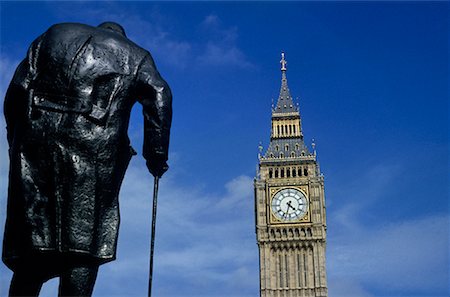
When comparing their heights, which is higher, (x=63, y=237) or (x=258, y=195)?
(x=258, y=195)

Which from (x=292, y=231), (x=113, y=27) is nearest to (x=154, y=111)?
(x=113, y=27)

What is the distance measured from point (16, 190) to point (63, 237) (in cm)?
60

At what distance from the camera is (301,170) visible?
65500mm

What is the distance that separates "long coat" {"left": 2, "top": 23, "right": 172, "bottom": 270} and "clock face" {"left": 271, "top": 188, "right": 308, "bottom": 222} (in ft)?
189

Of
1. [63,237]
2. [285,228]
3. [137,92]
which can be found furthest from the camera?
[285,228]

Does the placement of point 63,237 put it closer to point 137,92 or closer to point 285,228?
point 137,92

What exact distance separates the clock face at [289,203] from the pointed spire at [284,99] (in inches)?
322

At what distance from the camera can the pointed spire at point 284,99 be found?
6931 cm

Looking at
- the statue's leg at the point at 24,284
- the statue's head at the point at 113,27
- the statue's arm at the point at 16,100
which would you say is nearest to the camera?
the statue's leg at the point at 24,284

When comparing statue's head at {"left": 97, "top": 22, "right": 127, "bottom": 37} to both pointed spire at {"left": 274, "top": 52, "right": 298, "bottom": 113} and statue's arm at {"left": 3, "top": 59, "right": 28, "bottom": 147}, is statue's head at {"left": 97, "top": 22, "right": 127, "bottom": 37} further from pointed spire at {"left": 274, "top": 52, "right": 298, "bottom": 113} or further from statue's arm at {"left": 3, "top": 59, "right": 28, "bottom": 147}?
pointed spire at {"left": 274, "top": 52, "right": 298, "bottom": 113}

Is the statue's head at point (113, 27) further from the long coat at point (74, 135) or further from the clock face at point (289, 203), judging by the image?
the clock face at point (289, 203)

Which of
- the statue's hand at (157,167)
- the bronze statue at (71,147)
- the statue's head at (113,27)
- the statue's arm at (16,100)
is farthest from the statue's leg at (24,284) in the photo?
the statue's head at (113,27)

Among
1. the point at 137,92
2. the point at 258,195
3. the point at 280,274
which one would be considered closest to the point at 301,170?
the point at 258,195

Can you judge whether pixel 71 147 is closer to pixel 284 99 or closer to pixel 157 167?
pixel 157 167
